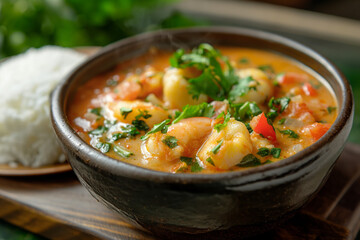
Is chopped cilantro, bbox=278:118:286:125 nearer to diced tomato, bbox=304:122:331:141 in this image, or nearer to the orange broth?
the orange broth

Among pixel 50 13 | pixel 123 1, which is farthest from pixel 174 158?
pixel 50 13

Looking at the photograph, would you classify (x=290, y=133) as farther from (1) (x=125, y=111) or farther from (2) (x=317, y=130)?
(1) (x=125, y=111)

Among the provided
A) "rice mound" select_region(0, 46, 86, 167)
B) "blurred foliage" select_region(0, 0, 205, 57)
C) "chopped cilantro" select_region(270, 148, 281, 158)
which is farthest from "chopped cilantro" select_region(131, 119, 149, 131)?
"blurred foliage" select_region(0, 0, 205, 57)

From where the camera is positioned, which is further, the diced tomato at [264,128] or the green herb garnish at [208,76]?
the green herb garnish at [208,76]

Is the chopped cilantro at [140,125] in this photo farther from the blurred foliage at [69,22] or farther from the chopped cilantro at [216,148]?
the blurred foliage at [69,22]

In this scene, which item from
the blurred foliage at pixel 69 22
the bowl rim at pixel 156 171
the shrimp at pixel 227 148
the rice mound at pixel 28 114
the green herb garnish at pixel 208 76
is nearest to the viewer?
the bowl rim at pixel 156 171

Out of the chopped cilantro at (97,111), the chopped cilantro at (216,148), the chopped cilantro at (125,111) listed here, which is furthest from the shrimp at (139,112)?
the chopped cilantro at (216,148)

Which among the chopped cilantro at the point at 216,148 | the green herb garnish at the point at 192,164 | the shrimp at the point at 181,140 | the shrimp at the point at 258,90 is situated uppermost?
the shrimp at the point at 258,90

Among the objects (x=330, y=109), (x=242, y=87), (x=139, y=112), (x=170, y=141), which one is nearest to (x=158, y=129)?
(x=170, y=141)
